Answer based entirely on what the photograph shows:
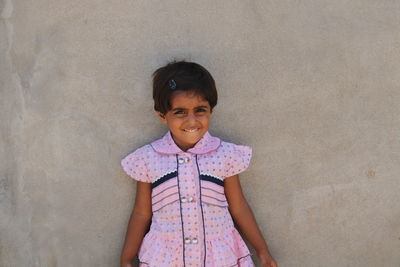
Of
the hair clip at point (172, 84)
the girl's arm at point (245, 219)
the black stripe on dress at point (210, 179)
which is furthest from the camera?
the girl's arm at point (245, 219)

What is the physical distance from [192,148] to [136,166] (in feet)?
0.91

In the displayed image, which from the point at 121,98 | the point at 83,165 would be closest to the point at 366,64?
the point at 121,98

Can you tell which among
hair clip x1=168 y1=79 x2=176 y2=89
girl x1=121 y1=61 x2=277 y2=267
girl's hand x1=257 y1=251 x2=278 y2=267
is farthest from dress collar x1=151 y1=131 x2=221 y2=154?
girl's hand x1=257 y1=251 x2=278 y2=267

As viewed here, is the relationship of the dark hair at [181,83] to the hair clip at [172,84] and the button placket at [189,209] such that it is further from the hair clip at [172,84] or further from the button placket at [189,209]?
the button placket at [189,209]

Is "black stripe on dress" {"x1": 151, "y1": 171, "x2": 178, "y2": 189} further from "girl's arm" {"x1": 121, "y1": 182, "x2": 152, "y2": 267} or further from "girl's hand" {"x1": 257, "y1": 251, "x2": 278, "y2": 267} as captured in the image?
"girl's hand" {"x1": 257, "y1": 251, "x2": 278, "y2": 267}

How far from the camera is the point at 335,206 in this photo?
2.83 meters

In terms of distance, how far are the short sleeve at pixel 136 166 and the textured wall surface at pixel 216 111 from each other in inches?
4.3

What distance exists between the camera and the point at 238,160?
103 inches

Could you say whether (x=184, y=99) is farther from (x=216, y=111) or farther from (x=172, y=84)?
(x=216, y=111)

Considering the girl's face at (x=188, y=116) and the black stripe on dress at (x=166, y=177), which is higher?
the girl's face at (x=188, y=116)

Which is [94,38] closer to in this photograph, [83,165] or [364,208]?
[83,165]

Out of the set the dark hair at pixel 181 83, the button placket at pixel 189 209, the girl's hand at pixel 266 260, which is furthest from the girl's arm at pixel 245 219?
the dark hair at pixel 181 83

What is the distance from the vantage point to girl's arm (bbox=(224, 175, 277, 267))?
105 inches

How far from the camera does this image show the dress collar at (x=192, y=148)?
255cm
